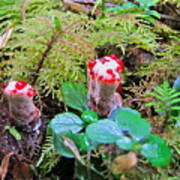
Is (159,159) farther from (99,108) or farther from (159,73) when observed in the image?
(159,73)

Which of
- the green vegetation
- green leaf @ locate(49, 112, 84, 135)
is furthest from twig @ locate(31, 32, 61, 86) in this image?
green leaf @ locate(49, 112, 84, 135)

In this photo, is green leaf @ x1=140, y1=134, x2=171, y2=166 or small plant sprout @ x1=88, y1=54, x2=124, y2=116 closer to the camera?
green leaf @ x1=140, y1=134, x2=171, y2=166

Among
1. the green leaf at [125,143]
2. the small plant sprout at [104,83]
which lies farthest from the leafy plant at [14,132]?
the green leaf at [125,143]

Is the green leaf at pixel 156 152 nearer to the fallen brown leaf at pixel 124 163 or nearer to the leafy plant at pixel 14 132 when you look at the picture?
the fallen brown leaf at pixel 124 163

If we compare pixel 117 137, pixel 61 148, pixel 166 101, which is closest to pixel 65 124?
pixel 61 148

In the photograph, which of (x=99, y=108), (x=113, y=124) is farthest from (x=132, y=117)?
(x=99, y=108)

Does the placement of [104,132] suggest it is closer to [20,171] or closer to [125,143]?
[125,143]

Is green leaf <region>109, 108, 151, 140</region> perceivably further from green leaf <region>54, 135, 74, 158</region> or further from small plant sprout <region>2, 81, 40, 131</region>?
small plant sprout <region>2, 81, 40, 131</region>

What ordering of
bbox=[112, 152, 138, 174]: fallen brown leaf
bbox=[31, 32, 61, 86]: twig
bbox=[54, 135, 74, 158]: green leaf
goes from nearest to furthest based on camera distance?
bbox=[112, 152, 138, 174]: fallen brown leaf, bbox=[54, 135, 74, 158]: green leaf, bbox=[31, 32, 61, 86]: twig

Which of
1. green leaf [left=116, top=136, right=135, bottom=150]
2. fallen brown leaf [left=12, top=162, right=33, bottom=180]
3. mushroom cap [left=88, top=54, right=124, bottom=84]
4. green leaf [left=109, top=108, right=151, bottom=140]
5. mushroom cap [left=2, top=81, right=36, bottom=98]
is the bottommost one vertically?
fallen brown leaf [left=12, top=162, right=33, bottom=180]
